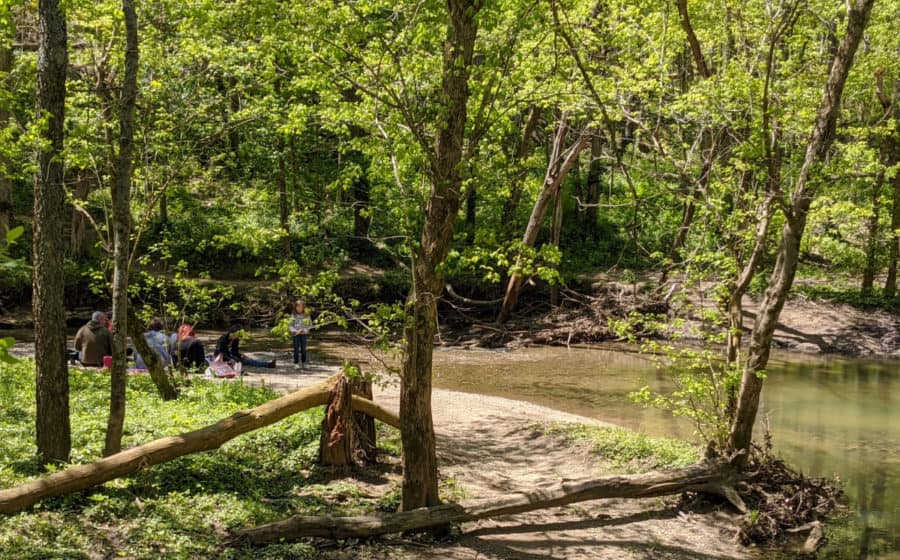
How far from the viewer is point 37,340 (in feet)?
24.5

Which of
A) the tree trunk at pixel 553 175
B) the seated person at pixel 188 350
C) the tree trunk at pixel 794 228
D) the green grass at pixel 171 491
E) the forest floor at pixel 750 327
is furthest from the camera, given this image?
the forest floor at pixel 750 327

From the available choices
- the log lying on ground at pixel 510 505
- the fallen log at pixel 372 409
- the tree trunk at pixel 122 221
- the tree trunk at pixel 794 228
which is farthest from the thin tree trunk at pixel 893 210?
the tree trunk at pixel 122 221

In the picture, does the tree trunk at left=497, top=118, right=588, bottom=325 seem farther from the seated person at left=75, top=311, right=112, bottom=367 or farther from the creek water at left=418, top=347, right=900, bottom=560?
the seated person at left=75, top=311, right=112, bottom=367

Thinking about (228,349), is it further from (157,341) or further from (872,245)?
(872,245)

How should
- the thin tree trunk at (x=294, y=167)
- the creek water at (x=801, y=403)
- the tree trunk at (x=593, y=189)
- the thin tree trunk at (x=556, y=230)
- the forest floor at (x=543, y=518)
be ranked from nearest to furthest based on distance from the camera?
the forest floor at (x=543, y=518) < the creek water at (x=801, y=403) < the thin tree trunk at (x=294, y=167) < the thin tree trunk at (x=556, y=230) < the tree trunk at (x=593, y=189)

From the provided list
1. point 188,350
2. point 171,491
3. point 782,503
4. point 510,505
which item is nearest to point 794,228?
point 782,503

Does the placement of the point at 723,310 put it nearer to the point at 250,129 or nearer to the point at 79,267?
the point at 250,129

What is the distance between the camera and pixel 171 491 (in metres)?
7.82

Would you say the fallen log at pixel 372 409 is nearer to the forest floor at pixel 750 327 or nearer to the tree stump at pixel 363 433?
the tree stump at pixel 363 433

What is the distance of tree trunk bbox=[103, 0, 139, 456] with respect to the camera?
24.4ft

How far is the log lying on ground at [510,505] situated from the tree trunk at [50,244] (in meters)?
2.30

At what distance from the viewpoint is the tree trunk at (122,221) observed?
7.43 m

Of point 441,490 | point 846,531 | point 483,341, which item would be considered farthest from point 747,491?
point 483,341

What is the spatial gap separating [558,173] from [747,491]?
15.3 metres
